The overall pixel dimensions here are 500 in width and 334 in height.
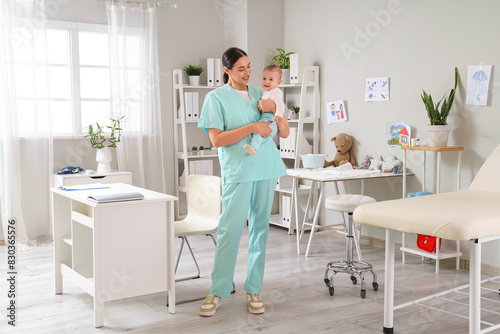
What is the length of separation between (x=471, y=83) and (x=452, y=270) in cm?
131

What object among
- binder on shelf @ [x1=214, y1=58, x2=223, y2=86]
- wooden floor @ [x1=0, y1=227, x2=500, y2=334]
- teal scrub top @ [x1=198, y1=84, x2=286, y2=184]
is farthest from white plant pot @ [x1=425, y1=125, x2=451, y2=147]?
binder on shelf @ [x1=214, y1=58, x2=223, y2=86]

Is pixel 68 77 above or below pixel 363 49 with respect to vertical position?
below

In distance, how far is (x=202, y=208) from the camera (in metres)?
3.52

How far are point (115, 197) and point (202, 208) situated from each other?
32.0 inches

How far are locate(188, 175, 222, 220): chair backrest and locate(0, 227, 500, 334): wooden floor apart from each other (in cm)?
48

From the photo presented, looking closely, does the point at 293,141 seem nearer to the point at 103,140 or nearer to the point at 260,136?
the point at 103,140

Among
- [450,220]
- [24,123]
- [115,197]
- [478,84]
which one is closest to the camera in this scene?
[450,220]

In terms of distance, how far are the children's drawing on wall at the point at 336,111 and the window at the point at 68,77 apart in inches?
70.6

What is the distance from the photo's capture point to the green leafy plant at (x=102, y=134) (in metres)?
4.84

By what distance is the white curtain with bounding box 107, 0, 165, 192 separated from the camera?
16.4 ft

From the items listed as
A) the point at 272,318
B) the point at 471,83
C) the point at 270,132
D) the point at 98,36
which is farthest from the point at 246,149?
the point at 98,36

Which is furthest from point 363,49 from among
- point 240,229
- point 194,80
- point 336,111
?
point 240,229

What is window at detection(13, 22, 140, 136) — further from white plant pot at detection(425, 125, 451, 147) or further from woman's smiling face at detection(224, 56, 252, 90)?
white plant pot at detection(425, 125, 451, 147)

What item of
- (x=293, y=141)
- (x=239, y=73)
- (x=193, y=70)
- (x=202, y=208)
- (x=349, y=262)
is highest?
(x=193, y=70)
